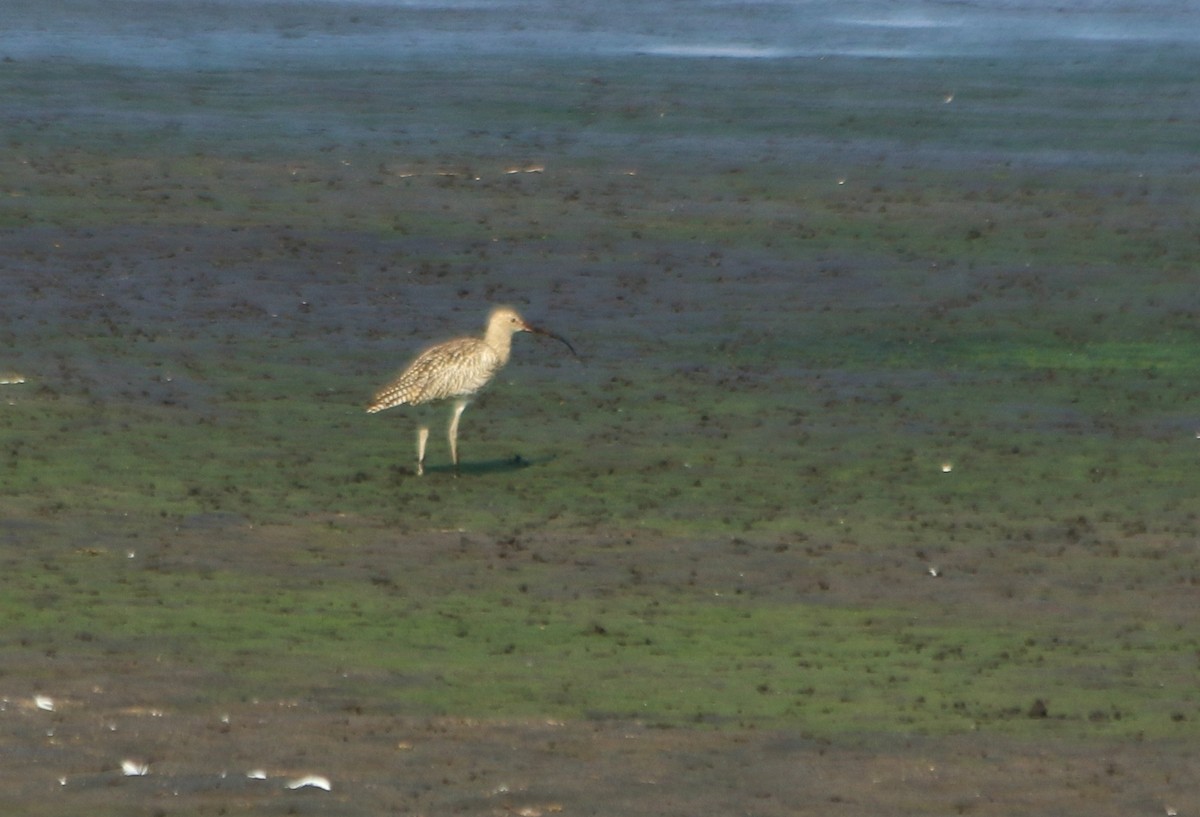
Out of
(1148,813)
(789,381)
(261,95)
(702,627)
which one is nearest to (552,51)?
(261,95)

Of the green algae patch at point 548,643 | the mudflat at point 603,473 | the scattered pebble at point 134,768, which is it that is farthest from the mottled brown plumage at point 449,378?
the scattered pebble at point 134,768

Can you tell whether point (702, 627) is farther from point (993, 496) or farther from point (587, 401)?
point (587, 401)

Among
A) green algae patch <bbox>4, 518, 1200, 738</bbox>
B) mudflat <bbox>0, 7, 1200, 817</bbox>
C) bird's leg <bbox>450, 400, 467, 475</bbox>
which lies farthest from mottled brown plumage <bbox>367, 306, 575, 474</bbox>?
green algae patch <bbox>4, 518, 1200, 738</bbox>

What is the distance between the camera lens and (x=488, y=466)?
12.6 m

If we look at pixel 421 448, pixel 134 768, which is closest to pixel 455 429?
pixel 421 448

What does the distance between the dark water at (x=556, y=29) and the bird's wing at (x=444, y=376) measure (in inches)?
723

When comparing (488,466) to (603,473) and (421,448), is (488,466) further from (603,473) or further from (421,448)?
(603,473)

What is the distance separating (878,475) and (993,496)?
2.26 feet

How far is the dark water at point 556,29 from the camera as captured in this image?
106ft

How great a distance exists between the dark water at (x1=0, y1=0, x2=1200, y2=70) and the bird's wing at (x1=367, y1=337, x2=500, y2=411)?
723 inches

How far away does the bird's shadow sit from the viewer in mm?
12445

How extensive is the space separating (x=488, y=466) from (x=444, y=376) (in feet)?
1.69

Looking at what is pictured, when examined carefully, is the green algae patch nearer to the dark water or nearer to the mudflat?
the mudflat

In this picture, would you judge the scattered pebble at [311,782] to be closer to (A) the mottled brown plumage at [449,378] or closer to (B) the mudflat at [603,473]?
(B) the mudflat at [603,473]
